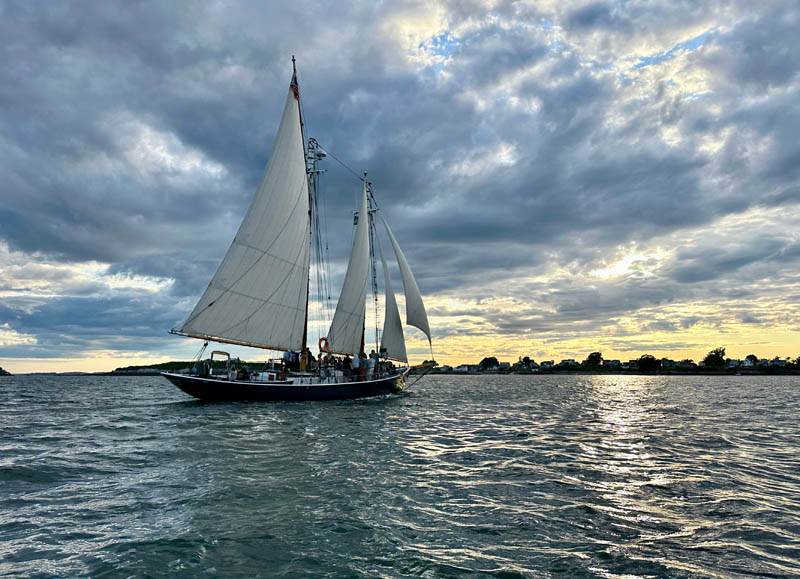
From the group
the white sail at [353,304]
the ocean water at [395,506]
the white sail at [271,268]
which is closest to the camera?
the ocean water at [395,506]

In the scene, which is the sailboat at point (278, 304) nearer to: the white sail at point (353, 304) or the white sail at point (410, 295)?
the white sail at point (353, 304)

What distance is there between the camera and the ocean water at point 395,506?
23.7 ft

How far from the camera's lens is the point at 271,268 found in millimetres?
39000

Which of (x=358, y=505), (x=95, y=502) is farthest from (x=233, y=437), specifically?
(x=358, y=505)

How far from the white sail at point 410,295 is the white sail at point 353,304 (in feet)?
13.7

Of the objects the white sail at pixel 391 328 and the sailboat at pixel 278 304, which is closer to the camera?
the sailboat at pixel 278 304

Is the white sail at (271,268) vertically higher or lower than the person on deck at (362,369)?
higher

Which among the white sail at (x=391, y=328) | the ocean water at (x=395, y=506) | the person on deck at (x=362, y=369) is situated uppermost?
the white sail at (x=391, y=328)

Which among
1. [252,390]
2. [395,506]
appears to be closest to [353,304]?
[252,390]

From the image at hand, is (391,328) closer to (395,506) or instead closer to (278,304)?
(278,304)

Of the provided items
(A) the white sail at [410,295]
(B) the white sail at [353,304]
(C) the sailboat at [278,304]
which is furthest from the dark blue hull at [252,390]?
(A) the white sail at [410,295]

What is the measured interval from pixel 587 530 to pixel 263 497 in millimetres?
6850

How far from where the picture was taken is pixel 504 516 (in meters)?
9.52

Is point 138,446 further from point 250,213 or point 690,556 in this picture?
point 250,213
